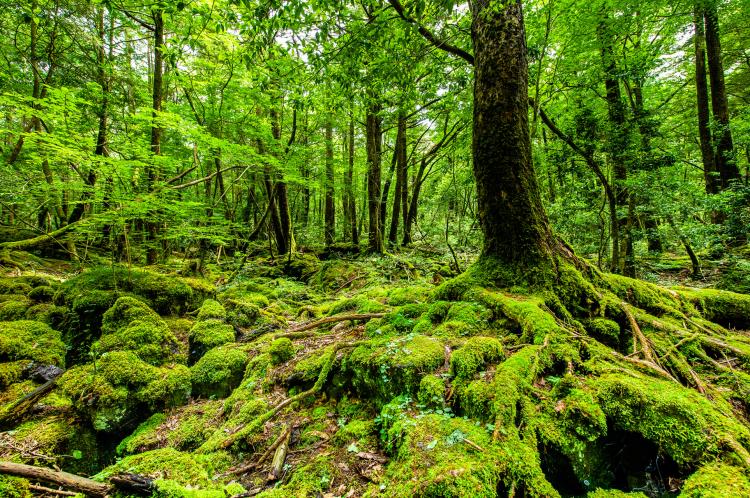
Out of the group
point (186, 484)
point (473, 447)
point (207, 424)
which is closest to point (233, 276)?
point (207, 424)

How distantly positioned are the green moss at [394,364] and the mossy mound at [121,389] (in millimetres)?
2554

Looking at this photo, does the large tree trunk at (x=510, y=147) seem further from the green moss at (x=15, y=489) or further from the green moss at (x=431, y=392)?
the green moss at (x=15, y=489)

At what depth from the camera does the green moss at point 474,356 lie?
252 cm

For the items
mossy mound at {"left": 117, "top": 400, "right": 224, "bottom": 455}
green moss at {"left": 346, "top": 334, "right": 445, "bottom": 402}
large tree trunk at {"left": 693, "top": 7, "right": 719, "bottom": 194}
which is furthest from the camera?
large tree trunk at {"left": 693, "top": 7, "right": 719, "bottom": 194}

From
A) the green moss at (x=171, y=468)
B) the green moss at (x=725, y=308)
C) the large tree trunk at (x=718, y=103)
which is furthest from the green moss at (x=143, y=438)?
the large tree trunk at (x=718, y=103)

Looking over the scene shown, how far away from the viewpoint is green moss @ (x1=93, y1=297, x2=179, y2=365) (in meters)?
4.46

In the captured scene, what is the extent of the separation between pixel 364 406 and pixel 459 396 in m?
1.03

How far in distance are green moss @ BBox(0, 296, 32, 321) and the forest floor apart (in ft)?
0.08

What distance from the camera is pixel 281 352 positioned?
13.7 feet

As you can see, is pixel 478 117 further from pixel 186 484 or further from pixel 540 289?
pixel 186 484

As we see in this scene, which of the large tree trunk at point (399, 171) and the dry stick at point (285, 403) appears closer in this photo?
the dry stick at point (285, 403)

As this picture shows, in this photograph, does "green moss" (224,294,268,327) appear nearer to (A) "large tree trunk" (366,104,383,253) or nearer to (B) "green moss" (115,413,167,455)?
(B) "green moss" (115,413,167,455)

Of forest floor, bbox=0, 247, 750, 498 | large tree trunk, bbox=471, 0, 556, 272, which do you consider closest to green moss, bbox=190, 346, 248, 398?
forest floor, bbox=0, 247, 750, 498

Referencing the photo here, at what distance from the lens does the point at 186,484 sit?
2002mm
